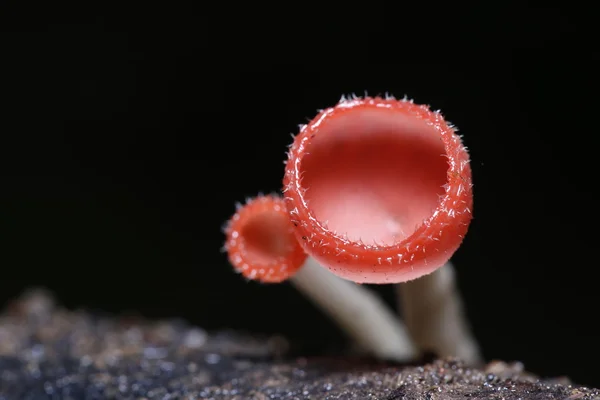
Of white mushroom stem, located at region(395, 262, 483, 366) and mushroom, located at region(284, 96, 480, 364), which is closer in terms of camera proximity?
mushroom, located at region(284, 96, 480, 364)

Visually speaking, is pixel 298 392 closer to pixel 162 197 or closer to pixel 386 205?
pixel 386 205

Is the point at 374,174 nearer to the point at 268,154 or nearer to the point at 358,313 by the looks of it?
the point at 358,313

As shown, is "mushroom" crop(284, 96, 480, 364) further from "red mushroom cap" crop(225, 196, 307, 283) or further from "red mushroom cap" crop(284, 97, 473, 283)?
"red mushroom cap" crop(225, 196, 307, 283)

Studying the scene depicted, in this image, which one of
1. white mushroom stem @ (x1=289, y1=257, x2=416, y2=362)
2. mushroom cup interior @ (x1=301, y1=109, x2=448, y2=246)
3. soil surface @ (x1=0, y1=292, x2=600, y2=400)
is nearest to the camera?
soil surface @ (x1=0, y1=292, x2=600, y2=400)

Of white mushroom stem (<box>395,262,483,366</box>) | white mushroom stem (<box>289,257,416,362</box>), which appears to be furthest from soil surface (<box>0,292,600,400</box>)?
white mushroom stem (<box>395,262,483,366</box>)

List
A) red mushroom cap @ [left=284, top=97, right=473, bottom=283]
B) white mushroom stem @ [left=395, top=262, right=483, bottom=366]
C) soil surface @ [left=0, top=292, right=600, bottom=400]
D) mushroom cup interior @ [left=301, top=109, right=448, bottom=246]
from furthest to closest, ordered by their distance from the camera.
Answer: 1. white mushroom stem @ [left=395, top=262, right=483, bottom=366]
2. mushroom cup interior @ [left=301, top=109, right=448, bottom=246]
3. soil surface @ [left=0, top=292, right=600, bottom=400]
4. red mushroom cap @ [left=284, top=97, right=473, bottom=283]

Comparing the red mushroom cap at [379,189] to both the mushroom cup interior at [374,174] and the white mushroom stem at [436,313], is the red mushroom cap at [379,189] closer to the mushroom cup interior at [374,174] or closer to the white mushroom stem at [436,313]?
the mushroom cup interior at [374,174]

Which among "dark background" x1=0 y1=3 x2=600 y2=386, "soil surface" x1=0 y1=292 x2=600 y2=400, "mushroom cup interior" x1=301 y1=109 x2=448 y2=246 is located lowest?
"soil surface" x1=0 y1=292 x2=600 y2=400
